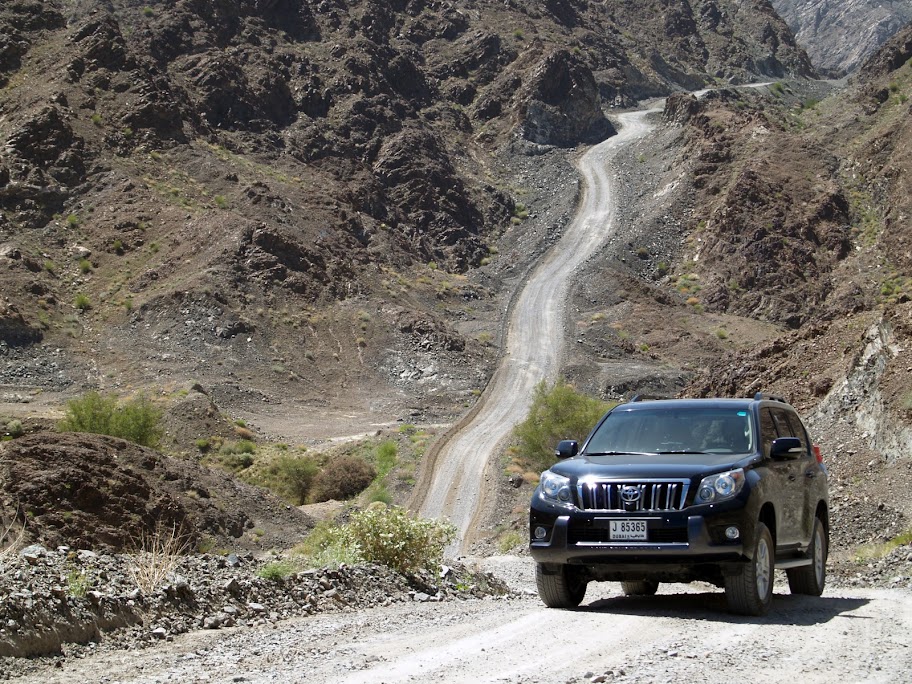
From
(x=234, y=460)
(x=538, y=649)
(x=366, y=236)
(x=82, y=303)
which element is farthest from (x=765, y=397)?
(x=366, y=236)

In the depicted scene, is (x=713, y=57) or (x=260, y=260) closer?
(x=260, y=260)

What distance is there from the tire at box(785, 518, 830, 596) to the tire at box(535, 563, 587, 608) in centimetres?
290

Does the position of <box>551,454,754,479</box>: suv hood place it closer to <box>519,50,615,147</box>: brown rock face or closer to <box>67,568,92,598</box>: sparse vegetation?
<box>67,568,92,598</box>: sparse vegetation

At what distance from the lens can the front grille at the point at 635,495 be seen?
917 centimetres

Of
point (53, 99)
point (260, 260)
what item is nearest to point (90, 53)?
point (53, 99)

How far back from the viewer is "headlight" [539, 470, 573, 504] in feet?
31.4

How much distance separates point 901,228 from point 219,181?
54.0 metres

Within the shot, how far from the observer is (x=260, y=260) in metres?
72.6

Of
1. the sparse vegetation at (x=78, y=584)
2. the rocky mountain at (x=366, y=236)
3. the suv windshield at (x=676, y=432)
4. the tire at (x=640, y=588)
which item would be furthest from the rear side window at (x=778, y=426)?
the rocky mountain at (x=366, y=236)

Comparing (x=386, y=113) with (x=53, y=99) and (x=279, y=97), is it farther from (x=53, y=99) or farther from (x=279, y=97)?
(x=53, y=99)

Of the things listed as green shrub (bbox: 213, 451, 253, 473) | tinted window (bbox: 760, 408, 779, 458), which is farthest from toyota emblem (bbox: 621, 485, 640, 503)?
green shrub (bbox: 213, 451, 253, 473)

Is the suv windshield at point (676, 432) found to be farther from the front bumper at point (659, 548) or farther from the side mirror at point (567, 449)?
the front bumper at point (659, 548)

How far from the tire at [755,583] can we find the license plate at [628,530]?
84cm

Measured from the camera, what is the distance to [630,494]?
30.4 ft
